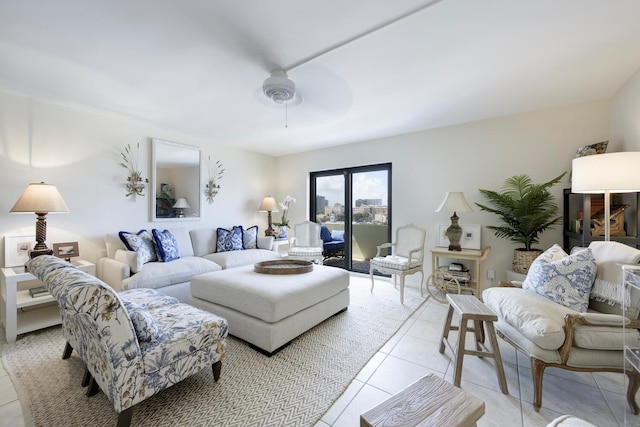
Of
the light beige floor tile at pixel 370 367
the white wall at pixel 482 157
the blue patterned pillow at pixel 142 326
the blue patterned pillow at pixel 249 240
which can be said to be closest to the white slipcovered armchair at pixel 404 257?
the white wall at pixel 482 157

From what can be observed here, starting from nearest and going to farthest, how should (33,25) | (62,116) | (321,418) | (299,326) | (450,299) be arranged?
(321,418), (33,25), (450,299), (299,326), (62,116)

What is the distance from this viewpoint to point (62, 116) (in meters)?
2.86

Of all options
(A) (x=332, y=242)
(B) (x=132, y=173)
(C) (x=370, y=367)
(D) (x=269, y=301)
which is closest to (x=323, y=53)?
(D) (x=269, y=301)

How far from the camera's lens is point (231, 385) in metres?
1.69

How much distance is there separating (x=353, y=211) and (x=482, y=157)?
2137mm

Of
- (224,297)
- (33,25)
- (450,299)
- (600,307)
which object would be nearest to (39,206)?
(33,25)

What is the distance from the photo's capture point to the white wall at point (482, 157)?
9.36ft

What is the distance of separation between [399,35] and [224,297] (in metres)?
2.51

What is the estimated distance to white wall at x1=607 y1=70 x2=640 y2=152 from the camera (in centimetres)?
215

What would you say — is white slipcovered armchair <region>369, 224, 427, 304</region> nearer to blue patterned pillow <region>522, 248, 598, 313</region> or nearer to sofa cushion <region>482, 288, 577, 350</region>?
sofa cushion <region>482, 288, 577, 350</region>

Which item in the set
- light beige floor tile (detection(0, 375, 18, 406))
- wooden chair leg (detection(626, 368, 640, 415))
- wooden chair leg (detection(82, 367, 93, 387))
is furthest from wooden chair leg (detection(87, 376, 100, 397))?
wooden chair leg (detection(626, 368, 640, 415))

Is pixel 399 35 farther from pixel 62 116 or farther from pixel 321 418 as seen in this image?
pixel 62 116

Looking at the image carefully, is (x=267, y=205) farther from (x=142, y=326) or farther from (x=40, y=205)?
(x=142, y=326)

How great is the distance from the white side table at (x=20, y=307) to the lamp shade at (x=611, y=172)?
4.60 meters
